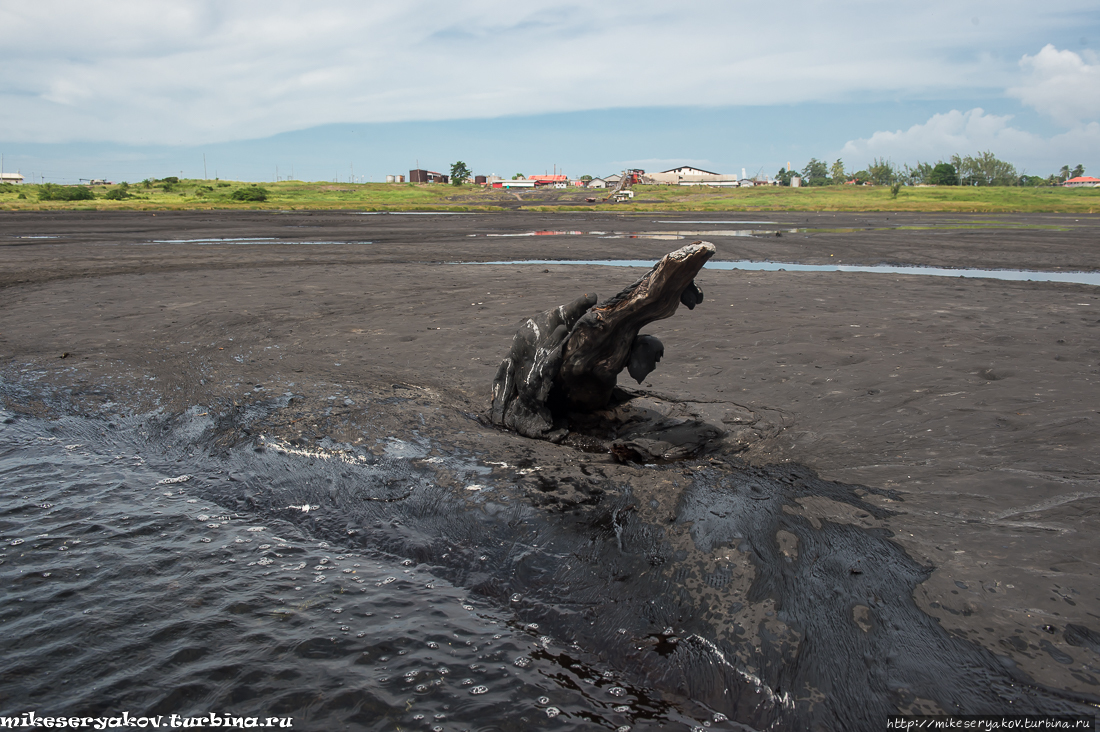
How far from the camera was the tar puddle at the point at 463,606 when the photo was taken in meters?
3.42

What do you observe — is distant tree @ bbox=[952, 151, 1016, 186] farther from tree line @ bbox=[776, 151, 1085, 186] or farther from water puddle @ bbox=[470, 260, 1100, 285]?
water puddle @ bbox=[470, 260, 1100, 285]

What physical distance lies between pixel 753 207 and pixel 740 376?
63740mm

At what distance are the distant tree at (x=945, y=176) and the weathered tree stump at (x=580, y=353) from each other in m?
125

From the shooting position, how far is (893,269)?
19.9 m

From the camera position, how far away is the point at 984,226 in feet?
121

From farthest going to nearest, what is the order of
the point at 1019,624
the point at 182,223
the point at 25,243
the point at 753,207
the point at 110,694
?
the point at 753,207 < the point at 182,223 < the point at 25,243 < the point at 1019,624 < the point at 110,694

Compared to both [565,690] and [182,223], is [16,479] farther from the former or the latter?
[182,223]

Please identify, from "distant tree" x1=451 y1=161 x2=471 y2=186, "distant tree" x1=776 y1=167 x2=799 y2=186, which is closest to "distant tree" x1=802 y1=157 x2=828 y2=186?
"distant tree" x1=776 y1=167 x2=799 y2=186

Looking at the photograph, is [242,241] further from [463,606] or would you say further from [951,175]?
[951,175]

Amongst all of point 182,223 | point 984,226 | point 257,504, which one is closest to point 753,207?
point 984,226

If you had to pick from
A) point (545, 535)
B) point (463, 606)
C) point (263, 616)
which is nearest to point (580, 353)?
point (545, 535)

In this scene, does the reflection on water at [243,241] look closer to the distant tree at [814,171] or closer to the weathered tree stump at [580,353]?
the weathered tree stump at [580,353]

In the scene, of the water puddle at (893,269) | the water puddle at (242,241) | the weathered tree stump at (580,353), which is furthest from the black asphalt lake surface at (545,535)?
the water puddle at (242,241)

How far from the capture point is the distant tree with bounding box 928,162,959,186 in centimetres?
11062
